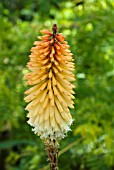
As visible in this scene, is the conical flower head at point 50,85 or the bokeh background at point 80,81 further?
the bokeh background at point 80,81

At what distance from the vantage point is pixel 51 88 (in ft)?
9.08

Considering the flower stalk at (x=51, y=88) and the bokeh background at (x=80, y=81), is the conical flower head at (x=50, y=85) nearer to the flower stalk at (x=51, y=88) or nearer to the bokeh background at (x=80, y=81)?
the flower stalk at (x=51, y=88)

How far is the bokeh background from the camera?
4664 mm

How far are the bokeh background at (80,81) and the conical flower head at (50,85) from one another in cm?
166

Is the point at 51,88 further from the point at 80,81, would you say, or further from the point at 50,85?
the point at 80,81

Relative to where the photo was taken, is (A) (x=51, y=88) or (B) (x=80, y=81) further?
(B) (x=80, y=81)

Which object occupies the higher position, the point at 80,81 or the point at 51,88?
the point at 80,81

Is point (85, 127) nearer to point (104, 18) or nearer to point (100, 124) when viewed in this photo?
point (100, 124)

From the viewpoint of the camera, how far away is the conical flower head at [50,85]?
8.62ft

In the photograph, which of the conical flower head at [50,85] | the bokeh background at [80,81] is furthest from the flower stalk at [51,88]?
the bokeh background at [80,81]

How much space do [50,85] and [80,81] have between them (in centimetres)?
242

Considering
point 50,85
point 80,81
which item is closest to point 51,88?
point 50,85

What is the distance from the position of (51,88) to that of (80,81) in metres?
2.35

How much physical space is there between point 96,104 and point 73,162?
1.13 m
